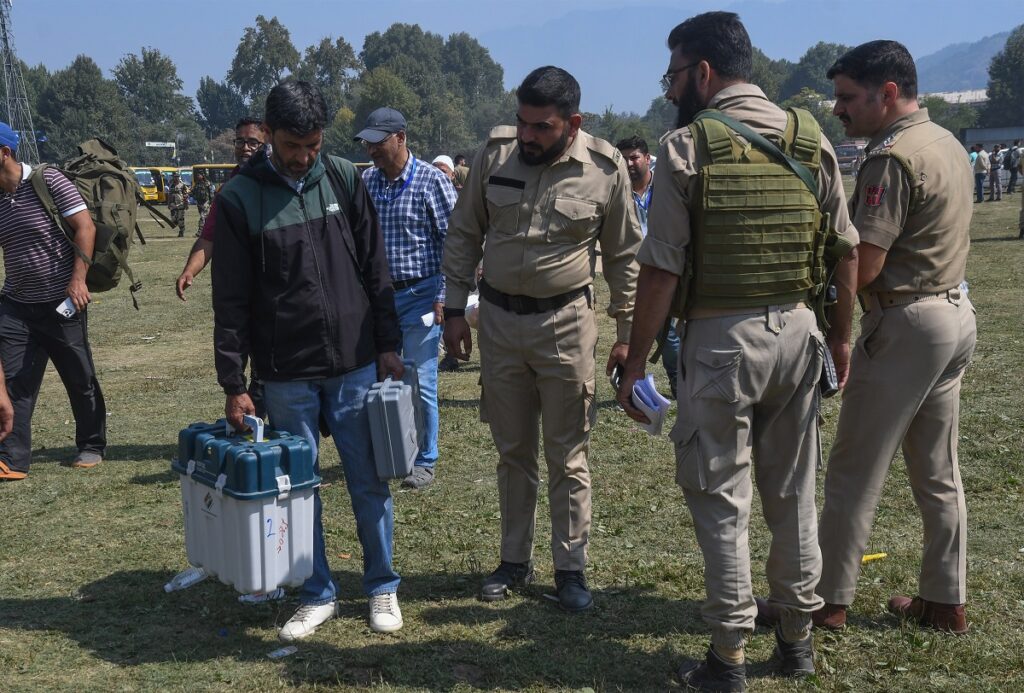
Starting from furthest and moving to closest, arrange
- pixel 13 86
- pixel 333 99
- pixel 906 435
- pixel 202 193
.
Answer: pixel 333 99
pixel 13 86
pixel 202 193
pixel 906 435

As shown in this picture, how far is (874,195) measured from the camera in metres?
3.90

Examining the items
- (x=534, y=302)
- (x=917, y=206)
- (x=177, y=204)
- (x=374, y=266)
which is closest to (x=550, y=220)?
(x=534, y=302)

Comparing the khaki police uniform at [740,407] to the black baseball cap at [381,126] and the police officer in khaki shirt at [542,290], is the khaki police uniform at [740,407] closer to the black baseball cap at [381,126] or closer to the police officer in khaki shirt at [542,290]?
the police officer in khaki shirt at [542,290]

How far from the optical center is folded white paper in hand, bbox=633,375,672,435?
3.78 metres

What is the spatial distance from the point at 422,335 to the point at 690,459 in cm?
318

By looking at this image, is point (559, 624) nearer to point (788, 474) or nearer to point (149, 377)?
point (788, 474)

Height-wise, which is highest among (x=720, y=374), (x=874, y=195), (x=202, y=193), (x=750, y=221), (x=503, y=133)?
(x=202, y=193)

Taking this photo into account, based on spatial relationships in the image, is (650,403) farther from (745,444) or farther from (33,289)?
(33,289)

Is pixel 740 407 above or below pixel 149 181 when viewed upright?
below

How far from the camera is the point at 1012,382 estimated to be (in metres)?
8.66

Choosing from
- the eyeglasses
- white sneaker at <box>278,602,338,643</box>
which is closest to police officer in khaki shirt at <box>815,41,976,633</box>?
the eyeglasses

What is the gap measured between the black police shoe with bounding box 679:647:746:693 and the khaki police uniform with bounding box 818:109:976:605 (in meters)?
0.75

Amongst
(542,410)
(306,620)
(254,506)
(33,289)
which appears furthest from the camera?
(33,289)

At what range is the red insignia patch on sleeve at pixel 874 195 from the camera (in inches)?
153
